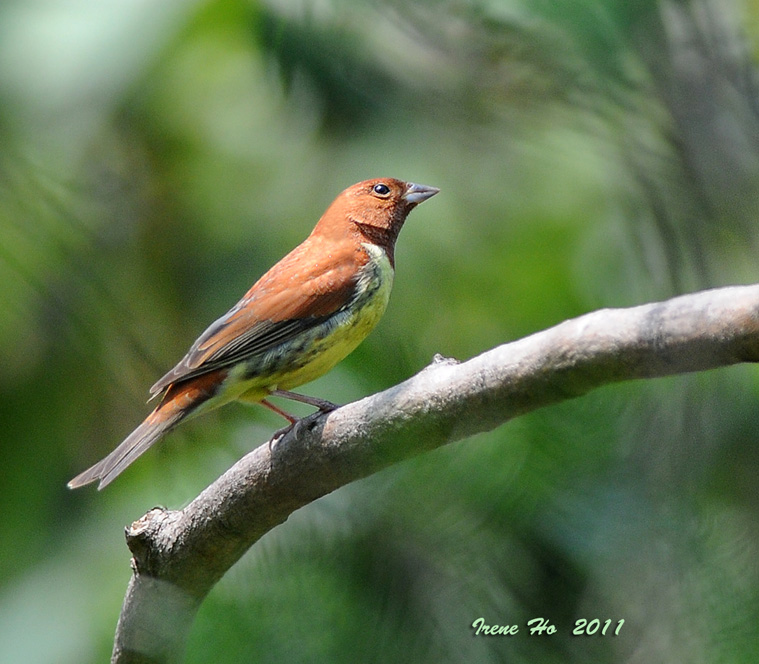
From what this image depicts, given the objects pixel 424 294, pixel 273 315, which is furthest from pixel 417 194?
pixel 273 315

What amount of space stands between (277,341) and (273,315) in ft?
0.32

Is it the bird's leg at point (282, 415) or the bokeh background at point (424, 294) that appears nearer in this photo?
the bokeh background at point (424, 294)

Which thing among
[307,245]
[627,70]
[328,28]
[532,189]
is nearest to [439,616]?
[627,70]

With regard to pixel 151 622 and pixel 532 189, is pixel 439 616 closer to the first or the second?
pixel 151 622

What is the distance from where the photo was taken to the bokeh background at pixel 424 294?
6.92 feet

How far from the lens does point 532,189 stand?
199 inches

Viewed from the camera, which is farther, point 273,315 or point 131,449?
point 273,315

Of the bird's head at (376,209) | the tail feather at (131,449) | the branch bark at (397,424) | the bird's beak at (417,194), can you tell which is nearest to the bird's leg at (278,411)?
the tail feather at (131,449)

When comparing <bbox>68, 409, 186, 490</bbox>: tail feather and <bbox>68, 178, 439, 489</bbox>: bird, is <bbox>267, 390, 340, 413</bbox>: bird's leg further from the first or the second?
<bbox>68, 409, 186, 490</bbox>: tail feather

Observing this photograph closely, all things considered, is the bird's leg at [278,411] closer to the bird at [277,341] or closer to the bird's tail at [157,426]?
the bird at [277,341]

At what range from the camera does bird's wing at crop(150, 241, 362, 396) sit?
3.28 metres

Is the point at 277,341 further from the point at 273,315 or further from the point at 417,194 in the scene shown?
the point at 417,194

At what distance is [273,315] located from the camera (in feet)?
11.1

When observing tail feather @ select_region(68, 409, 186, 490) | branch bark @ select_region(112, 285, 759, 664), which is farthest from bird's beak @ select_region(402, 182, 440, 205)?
branch bark @ select_region(112, 285, 759, 664)
